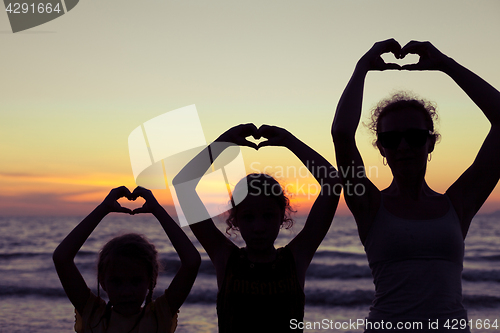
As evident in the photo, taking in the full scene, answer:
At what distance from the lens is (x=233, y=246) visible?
2.81 m

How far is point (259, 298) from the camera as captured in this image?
251 centimetres

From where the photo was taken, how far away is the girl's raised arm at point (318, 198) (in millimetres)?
2795

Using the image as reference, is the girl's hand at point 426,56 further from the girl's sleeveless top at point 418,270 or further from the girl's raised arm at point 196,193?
the girl's raised arm at point 196,193

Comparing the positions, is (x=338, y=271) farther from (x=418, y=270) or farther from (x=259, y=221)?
(x=418, y=270)

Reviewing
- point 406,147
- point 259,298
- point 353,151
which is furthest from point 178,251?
point 406,147

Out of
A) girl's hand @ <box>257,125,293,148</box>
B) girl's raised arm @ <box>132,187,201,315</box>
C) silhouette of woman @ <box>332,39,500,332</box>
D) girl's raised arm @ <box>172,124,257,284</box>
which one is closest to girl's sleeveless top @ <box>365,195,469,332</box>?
silhouette of woman @ <box>332,39,500,332</box>

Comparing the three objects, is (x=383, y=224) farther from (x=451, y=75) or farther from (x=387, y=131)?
(x=451, y=75)

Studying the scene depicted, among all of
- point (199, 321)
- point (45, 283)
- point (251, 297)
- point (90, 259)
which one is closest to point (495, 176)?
point (251, 297)

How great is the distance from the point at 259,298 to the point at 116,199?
1.12 meters

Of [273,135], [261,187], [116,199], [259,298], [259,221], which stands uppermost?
[273,135]

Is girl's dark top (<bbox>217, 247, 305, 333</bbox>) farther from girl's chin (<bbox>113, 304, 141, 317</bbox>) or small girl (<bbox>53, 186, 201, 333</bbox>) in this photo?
girl's chin (<bbox>113, 304, 141, 317</bbox>)

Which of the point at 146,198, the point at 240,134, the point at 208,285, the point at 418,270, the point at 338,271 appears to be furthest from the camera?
the point at 338,271

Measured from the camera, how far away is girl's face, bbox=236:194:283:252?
8.76 feet

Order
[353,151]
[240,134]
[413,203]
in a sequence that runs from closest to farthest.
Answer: [353,151], [413,203], [240,134]
